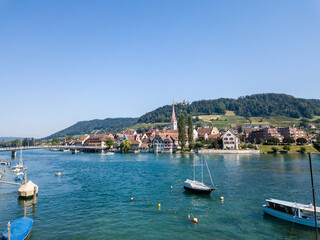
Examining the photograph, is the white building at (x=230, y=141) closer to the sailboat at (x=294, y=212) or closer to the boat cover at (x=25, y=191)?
the sailboat at (x=294, y=212)

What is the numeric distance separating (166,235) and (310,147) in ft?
481

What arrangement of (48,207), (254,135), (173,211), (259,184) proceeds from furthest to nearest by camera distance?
(254,135), (259,184), (48,207), (173,211)

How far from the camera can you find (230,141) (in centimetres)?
14688

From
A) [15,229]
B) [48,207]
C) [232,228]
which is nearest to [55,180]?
[48,207]

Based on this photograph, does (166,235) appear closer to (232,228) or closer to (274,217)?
(232,228)

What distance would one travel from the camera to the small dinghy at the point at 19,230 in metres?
24.3

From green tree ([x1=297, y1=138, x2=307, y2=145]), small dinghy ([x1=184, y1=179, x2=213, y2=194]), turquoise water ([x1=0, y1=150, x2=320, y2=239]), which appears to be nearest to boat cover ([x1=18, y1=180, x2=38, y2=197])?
turquoise water ([x1=0, y1=150, x2=320, y2=239])

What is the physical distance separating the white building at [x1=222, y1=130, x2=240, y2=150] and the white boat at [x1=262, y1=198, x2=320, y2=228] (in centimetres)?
11586

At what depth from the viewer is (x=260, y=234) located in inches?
1085

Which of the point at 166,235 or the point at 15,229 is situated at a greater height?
the point at 15,229

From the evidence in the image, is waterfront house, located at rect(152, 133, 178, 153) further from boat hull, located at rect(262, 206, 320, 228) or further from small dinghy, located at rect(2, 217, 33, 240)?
small dinghy, located at rect(2, 217, 33, 240)

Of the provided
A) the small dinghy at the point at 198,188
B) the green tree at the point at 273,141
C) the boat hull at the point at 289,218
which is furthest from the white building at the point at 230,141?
the boat hull at the point at 289,218

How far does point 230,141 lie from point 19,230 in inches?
5405

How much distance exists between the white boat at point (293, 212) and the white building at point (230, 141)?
380ft
